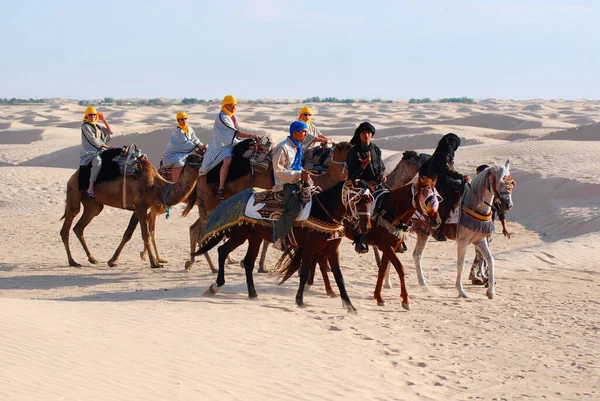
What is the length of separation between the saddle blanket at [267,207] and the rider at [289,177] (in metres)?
0.08

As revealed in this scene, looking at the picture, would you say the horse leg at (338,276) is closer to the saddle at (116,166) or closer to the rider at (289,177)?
the rider at (289,177)

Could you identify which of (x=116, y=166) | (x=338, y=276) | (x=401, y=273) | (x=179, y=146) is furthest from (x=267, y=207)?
(x=179, y=146)

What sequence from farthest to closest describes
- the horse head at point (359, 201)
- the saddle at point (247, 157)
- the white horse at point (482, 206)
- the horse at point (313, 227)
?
the saddle at point (247, 157) < the white horse at point (482, 206) < the horse at point (313, 227) < the horse head at point (359, 201)

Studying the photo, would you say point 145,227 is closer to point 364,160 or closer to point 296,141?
point 364,160

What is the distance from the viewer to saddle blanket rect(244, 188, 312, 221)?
11.1m

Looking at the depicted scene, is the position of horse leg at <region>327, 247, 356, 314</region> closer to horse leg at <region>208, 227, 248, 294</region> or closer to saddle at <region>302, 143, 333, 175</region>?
horse leg at <region>208, 227, 248, 294</region>

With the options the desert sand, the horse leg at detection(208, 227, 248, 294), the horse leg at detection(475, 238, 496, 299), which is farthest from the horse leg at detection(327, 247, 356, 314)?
the horse leg at detection(475, 238, 496, 299)

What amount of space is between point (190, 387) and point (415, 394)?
6.62ft

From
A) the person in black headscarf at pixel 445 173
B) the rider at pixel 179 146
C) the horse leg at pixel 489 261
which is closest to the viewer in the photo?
the person in black headscarf at pixel 445 173

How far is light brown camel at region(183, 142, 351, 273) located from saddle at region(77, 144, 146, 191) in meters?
1.10

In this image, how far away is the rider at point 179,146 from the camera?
16.4 m

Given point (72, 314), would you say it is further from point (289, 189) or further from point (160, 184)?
point (160, 184)

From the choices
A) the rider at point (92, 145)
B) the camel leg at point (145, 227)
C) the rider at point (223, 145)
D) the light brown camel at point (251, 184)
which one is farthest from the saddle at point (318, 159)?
the rider at point (92, 145)

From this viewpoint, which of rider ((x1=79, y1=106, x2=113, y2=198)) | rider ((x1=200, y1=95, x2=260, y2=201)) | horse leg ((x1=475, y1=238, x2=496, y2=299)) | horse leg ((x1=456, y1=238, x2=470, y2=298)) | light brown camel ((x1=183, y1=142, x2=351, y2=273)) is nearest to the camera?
horse leg ((x1=475, y1=238, x2=496, y2=299))
